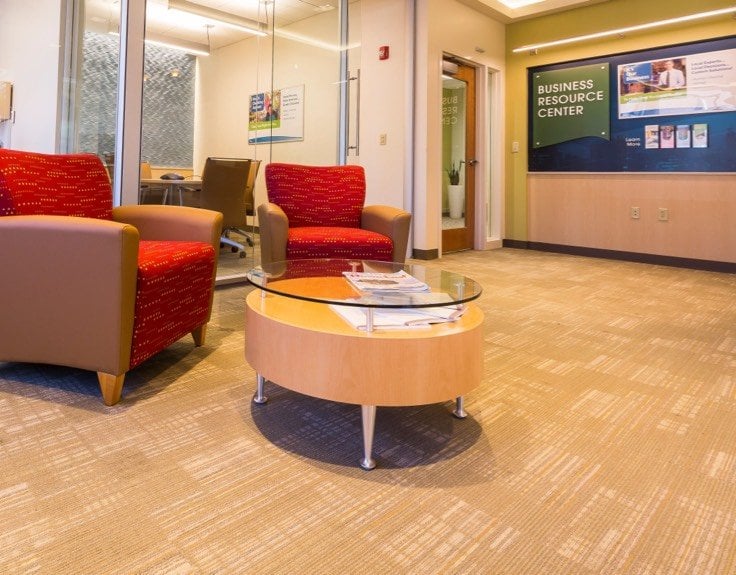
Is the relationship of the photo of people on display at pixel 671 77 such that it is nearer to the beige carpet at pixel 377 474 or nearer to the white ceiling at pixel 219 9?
the white ceiling at pixel 219 9

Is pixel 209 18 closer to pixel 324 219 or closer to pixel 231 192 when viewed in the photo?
pixel 231 192

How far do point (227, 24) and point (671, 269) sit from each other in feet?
15.1

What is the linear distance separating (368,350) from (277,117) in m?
3.87

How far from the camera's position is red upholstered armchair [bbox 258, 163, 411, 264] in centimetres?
289

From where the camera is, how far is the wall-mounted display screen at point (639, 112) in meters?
4.88

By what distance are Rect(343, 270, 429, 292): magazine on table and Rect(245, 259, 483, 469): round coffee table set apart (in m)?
0.04

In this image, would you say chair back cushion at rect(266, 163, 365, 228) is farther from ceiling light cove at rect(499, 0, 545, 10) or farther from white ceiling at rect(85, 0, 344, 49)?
ceiling light cove at rect(499, 0, 545, 10)

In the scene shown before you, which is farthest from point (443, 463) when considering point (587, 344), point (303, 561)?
point (587, 344)

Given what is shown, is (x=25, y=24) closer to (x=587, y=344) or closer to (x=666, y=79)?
(x=587, y=344)

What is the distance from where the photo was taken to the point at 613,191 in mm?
5633

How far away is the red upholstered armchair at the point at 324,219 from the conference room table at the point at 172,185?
43.0 inches

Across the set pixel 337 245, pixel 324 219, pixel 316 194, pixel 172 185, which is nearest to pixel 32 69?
pixel 172 185

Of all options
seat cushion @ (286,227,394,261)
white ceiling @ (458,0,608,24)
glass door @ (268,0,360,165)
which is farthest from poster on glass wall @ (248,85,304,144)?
white ceiling @ (458,0,608,24)

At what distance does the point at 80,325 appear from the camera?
5.85 feet
